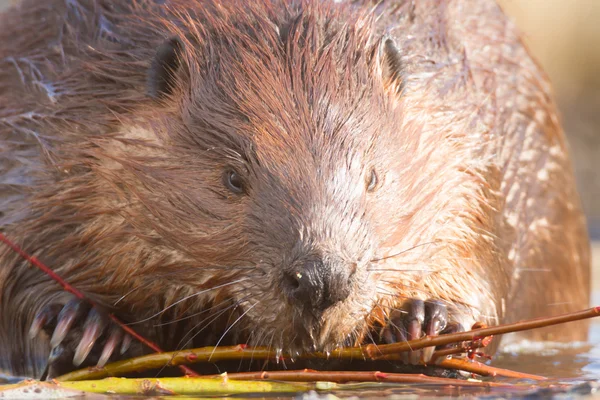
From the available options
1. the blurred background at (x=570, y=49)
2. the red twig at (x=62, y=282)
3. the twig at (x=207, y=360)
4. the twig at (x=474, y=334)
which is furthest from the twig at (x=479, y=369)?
the blurred background at (x=570, y=49)

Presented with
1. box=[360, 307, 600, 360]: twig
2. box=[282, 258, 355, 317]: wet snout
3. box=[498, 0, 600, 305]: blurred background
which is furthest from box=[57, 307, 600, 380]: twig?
box=[498, 0, 600, 305]: blurred background

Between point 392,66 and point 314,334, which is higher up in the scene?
point 392,66

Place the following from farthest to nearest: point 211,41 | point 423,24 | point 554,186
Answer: point 554,186 < point 423,24 < point 211,41

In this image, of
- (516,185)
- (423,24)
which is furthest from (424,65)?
(516,185)

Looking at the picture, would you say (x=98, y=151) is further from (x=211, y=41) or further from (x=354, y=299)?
(x=354, y=299)

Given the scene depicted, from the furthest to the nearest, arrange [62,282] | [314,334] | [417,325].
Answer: [62,282] → [417,325] → [314,334]

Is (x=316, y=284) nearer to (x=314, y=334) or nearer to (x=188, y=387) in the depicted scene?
(x=314, y=334)

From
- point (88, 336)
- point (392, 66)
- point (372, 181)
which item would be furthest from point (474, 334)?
point (88, 336)
